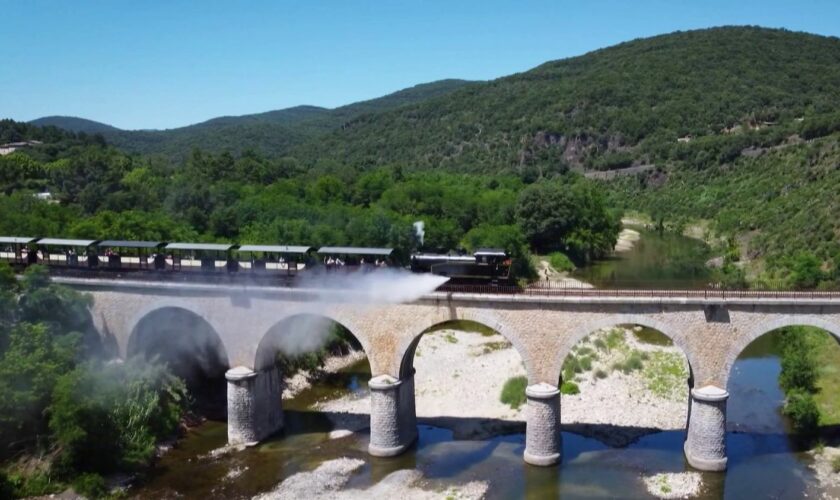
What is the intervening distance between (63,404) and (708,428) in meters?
27.6

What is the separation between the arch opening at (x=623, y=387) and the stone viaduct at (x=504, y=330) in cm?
178

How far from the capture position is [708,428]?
31812 millimetres

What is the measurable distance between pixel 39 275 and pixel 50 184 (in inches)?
2335

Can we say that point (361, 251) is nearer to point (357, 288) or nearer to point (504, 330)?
point (357, 288)

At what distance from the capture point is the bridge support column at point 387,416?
34406 mm

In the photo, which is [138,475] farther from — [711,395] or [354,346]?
[711,395]

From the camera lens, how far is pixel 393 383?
1355 inches

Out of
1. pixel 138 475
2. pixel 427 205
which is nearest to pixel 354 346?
pixel 138 475

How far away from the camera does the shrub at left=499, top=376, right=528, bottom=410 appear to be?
41.0 meters

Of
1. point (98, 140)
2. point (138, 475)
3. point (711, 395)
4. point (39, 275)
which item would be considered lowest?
point (138, 475)

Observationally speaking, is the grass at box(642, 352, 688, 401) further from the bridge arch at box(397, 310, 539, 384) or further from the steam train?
the steam train

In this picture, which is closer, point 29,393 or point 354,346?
point 29,393

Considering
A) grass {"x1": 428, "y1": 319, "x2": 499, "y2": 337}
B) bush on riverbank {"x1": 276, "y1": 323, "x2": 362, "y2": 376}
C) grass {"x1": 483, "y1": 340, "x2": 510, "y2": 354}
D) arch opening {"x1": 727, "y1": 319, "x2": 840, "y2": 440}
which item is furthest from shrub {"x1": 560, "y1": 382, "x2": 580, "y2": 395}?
bush on riverbank {"x1": 276, "y1": 323, "x2": 362, "y2": 376}

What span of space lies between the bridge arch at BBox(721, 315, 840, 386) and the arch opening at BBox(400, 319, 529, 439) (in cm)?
885
